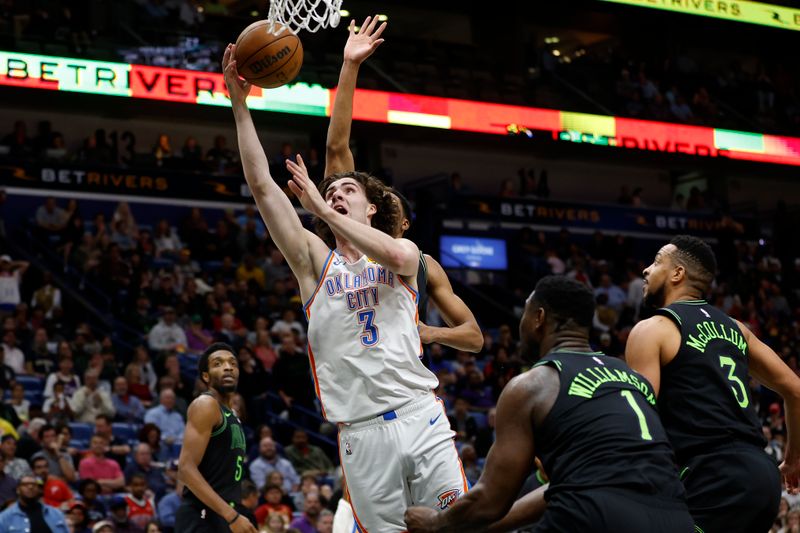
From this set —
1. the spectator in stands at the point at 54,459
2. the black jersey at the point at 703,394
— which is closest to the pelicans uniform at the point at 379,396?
the black jersey at the point at 703,394

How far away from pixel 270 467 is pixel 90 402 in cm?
217

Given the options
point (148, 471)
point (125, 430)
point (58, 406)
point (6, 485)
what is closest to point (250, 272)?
point (125, 430)

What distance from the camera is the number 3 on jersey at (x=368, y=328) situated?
4766 mm

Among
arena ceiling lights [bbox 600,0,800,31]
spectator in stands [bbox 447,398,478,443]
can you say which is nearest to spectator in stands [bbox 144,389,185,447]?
spectator in stands [bbox 447,398,478,443]

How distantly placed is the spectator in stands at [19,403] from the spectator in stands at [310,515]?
10.5 ft

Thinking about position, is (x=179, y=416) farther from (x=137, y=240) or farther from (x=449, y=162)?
(x=449, y=162)

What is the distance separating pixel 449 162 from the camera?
82.5 feet

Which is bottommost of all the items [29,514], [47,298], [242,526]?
[29,514]

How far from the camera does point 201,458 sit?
6.85m

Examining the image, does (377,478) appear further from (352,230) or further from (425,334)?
(352,230)

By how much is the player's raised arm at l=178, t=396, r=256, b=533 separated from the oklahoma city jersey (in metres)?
2.04

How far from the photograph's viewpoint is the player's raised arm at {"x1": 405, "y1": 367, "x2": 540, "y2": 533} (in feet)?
12.2

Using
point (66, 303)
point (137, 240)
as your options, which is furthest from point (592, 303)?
point (137, 240)

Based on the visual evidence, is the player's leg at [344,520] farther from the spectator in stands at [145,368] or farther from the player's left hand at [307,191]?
the spectator in stands at [145,368]
